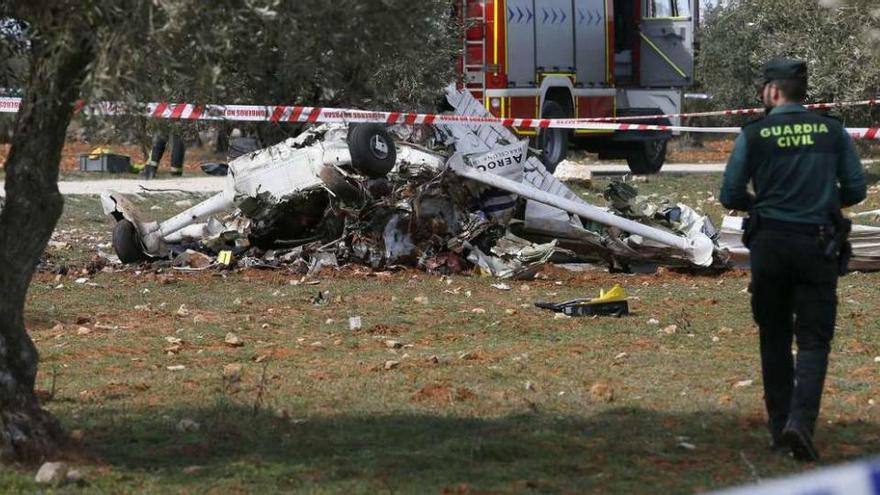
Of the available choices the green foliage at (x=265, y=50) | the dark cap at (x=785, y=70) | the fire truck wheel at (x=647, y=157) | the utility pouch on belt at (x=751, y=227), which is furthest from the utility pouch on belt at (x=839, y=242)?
the fire truck wheel at (x=647, y=157)

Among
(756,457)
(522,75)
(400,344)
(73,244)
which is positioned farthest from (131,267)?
(522,75)

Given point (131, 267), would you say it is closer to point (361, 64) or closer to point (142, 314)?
point (142, 314)

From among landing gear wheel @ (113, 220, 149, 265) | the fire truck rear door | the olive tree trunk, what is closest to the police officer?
the olive tree trunk

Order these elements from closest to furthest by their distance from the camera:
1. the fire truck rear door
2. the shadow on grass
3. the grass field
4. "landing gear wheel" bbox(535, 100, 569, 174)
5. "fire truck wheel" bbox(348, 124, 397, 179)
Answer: the shadow on grass → the grass field → "fire truck wheel" bbox(348, 124, 397, 179) → "landing gear wheel" bbox(535, 100, 569, 174) → the fire truck rear door

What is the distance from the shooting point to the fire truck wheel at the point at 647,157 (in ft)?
92.9

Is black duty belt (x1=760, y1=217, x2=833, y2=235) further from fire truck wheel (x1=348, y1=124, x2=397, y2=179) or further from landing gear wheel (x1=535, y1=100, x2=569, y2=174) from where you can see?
landing gear wheel (x1=535, y1=100, x2=569, y2=174)

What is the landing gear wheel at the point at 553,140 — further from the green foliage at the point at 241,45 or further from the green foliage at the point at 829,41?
the green foliage at the point at 241,45

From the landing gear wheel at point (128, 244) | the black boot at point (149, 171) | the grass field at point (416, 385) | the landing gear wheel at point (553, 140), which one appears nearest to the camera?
the grass field at point (416, 385)

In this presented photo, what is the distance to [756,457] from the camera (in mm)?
6469

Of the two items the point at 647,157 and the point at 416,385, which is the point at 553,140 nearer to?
the point at 647,157

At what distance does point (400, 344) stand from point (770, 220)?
3981 mm

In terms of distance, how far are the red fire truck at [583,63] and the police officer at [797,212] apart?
16202mm

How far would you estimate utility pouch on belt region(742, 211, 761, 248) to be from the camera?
21.2ft

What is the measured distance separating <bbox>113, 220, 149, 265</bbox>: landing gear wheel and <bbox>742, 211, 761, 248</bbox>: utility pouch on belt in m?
9.01
